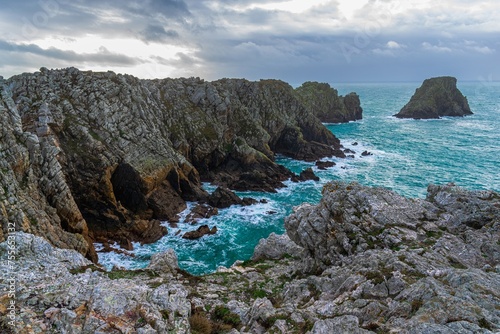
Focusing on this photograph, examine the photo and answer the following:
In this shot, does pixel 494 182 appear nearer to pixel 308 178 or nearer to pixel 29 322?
pixel 308 178

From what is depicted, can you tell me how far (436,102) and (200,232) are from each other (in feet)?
582

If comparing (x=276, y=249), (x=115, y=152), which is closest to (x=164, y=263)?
(x=276, y=249)

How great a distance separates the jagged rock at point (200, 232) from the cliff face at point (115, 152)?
428cm

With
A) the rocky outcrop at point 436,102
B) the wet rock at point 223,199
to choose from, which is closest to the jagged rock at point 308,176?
the wet rock at point 223,199

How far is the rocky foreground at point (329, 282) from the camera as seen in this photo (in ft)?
39.7

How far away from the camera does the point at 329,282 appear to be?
1842 centimetres

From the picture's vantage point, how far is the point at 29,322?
11.2 m

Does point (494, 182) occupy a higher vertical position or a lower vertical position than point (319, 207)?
lower

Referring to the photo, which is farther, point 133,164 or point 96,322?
point 133,164

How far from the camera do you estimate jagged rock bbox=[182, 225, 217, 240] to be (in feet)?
153

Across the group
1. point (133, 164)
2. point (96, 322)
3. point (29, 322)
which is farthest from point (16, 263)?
point (133, 164)

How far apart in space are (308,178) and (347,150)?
104 feet

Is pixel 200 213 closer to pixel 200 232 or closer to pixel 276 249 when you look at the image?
pixel 200 232

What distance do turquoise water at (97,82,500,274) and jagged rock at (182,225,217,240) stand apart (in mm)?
740
